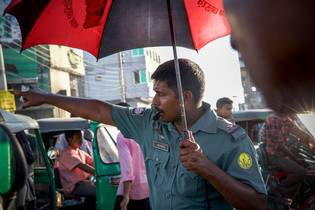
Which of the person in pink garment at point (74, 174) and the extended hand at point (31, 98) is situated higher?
the extended hand at point (31, 98)

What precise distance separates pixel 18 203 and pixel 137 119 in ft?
4.32

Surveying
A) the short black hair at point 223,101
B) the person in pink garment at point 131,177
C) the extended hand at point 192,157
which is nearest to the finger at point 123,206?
the person in pink garment at point 131,177

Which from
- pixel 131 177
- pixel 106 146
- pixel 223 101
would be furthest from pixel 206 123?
pixel 223 101

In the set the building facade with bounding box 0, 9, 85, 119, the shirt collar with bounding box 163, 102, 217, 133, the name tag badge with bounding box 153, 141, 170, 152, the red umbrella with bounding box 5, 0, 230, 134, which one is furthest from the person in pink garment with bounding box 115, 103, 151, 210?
the building facade with bounding box 0, 9, 85, 119

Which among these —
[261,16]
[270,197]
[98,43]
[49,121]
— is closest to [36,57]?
[49,121]

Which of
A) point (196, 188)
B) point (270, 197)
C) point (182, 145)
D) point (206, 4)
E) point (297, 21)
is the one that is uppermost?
point (206, 4)

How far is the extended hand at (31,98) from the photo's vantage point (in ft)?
9.27

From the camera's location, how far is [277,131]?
17.8 ft

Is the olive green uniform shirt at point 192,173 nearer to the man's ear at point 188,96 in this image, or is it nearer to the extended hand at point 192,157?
the man's ear at point 188,96

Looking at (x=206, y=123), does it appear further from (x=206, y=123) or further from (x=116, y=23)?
(x=116, y=23)

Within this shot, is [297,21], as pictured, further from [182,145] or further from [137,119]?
[137,119]

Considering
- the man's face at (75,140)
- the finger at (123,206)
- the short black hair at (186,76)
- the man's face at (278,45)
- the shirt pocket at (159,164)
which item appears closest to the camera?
the man's face at (278,45)

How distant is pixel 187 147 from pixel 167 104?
0.49m

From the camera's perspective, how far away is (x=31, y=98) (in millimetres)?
2844
